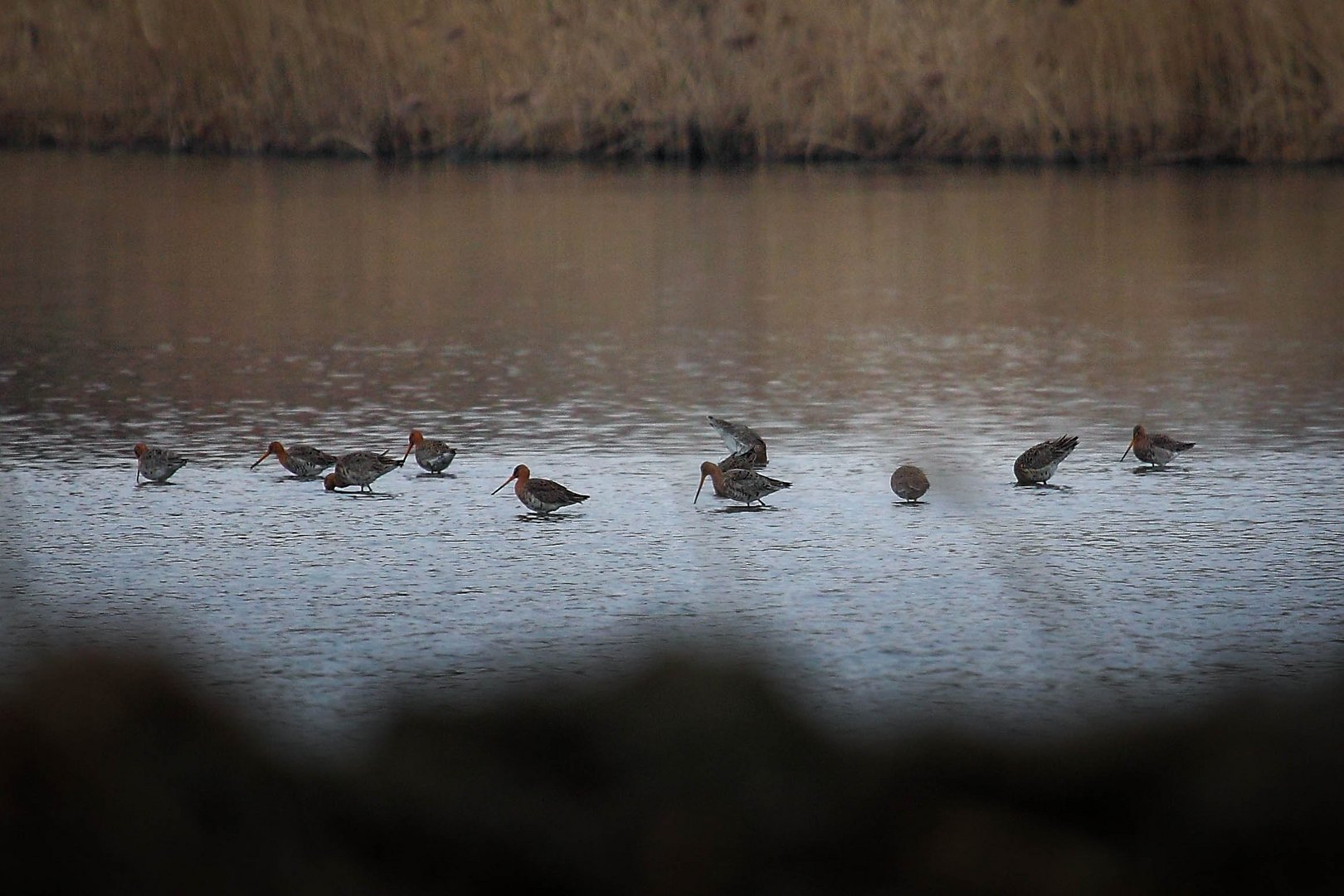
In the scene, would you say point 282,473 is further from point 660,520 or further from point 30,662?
point 30,662

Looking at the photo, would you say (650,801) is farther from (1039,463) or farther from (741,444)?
(741,444)

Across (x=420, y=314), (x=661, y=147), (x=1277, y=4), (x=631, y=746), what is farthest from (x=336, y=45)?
(x=631, y=746)

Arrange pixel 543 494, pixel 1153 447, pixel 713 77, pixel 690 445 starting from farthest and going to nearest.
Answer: pixel 713 77 < pixel 690 445 < pixel 1153 447 < pixel 543 494

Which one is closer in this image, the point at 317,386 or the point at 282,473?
the point at 282,473

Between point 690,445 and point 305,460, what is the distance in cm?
152

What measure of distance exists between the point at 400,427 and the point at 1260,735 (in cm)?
664

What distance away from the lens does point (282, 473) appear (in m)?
6.93

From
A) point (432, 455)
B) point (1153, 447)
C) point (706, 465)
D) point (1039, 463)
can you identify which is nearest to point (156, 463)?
point (432, 455)

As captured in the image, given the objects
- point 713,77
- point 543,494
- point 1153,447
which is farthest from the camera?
point 713,77

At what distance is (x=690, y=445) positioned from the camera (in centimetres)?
741

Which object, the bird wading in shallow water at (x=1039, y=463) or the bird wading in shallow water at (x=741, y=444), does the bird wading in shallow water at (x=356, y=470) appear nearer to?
the bird wading in shallow water at (x=741, y=444)

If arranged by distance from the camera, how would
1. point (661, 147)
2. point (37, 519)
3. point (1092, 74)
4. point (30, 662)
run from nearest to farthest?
point (30, 662)
point (37, 519)
point (1092, 74)
point (661, 147)

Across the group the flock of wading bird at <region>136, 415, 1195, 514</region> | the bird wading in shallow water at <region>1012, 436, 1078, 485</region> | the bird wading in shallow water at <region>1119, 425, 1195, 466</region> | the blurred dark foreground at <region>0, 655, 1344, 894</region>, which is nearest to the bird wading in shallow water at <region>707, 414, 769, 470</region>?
the flock of wading bird at <region>136, 415, 1195, 514</region>

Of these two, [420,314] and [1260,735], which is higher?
[1260,735]
